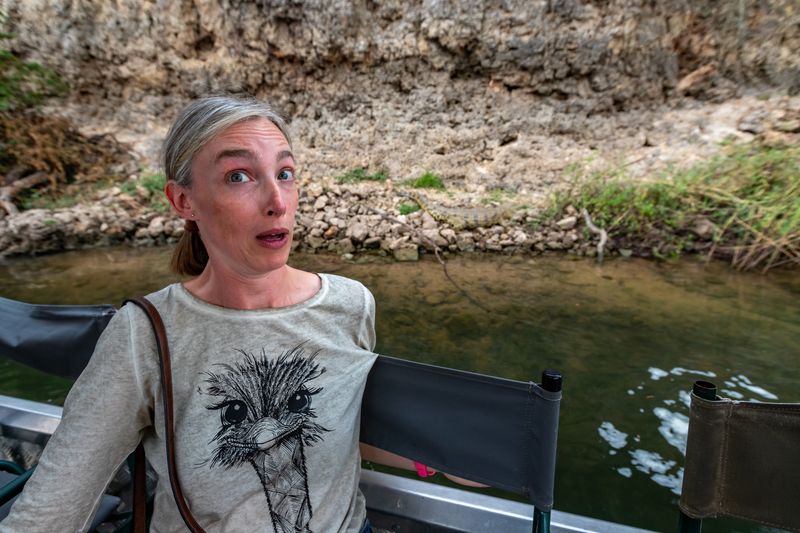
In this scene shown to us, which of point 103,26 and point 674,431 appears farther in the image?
point 103,26

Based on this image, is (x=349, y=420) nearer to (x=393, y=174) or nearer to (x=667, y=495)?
(x=667, y=495)

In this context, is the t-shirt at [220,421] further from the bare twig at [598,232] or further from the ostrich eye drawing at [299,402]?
the bare twig at [598,232]

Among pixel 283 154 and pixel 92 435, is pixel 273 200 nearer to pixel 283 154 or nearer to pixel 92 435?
pixel 283 154

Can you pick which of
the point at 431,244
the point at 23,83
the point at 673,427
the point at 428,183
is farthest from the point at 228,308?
the point at 23,83

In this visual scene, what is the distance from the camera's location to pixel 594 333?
361 centimetres

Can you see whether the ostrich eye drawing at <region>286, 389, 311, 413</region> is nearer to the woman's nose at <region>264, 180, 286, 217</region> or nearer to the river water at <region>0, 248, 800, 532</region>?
the woman's nose at <region>264, 180, 286, 217</region>

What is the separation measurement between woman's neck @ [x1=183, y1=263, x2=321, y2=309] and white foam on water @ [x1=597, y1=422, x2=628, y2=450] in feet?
7.08

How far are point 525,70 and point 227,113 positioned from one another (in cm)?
986

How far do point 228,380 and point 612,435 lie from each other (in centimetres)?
231

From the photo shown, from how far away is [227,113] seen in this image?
812mm

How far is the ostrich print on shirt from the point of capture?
82 cm

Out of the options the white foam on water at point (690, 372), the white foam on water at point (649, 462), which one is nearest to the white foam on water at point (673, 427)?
the white foam on water at point (649, 462)

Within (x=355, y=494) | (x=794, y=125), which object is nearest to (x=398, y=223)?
(x=355, y=494)

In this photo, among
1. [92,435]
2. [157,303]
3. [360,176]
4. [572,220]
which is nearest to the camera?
[92,435]
